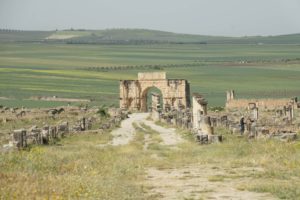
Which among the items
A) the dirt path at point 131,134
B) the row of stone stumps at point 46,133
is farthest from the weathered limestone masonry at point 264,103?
the row of stone stumps at point 46,133

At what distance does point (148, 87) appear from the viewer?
58.7 meters

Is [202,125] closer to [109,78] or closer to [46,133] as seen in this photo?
[46,133]

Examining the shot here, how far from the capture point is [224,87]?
84.8 m

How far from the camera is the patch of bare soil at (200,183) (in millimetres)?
14124

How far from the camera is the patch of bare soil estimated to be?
14124 millimetres

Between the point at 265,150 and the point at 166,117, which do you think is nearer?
the point at 265,150

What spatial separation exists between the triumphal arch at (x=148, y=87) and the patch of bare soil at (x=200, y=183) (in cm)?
3959

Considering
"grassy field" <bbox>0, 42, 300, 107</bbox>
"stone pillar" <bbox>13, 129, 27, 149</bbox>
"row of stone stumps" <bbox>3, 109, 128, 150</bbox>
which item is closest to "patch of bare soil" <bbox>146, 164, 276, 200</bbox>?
"stone pillar" <bbox>13, 129, 27, 149</bbox>

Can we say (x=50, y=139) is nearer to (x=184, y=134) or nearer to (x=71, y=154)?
(x=184, y=134)

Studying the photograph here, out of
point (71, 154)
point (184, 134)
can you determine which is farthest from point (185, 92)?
point (71, 154)

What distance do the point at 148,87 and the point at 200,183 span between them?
42.9 metres

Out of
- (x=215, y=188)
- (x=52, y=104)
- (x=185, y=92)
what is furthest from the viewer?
(x=52, y=104)

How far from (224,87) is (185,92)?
88.5 ft

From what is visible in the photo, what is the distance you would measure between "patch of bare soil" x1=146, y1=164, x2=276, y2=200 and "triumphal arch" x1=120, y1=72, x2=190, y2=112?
39.6 meters
